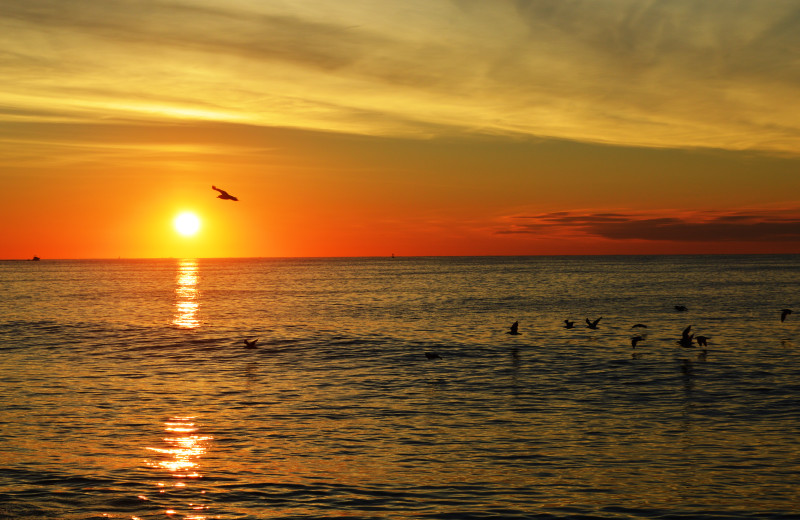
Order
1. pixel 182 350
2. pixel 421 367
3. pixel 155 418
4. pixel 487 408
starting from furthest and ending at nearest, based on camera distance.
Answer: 1. pixel 182 350
2. pixel 421 367
3. pixel 487 408
4. pixel 155 418

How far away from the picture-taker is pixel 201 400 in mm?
28500

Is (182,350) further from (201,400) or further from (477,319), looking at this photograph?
(477,319)

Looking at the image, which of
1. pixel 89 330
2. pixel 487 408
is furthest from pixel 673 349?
pixel 89 330

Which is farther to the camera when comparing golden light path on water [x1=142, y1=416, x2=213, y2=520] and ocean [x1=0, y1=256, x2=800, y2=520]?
ocean [x1=0, y1=256, x2=800, y2=520]

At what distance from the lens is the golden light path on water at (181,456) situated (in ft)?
53.1

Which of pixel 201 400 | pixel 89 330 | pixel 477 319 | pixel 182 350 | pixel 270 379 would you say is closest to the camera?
pixel 201 400

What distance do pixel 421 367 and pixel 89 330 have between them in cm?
3527

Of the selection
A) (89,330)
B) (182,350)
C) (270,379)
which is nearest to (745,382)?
(270,379)

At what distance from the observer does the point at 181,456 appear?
65.8 feet

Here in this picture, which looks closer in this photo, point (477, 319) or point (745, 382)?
point (745, 382)

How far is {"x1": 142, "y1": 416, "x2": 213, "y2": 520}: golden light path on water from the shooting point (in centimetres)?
1618

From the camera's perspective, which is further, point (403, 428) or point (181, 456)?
point (403, 428)

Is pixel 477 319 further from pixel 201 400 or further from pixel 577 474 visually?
pixel 577 474

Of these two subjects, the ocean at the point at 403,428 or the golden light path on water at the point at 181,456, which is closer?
the golden light path on water at the point at 181,456
